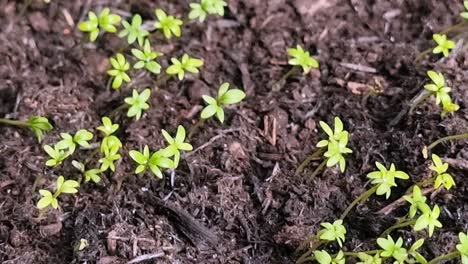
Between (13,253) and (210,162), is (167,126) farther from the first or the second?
(13,253)

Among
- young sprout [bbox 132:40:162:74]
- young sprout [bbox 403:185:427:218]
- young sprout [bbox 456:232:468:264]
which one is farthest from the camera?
young sprout [bbox 132:40:162:74]

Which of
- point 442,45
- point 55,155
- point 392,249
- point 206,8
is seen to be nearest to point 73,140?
point 55,155

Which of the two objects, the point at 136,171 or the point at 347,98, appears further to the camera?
the point at 347,98

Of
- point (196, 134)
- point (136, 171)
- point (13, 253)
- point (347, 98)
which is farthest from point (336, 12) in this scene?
point (13, 253)

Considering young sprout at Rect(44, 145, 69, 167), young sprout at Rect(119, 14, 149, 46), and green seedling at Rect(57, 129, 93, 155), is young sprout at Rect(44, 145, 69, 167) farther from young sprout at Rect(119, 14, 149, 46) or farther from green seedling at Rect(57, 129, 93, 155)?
young sprout at Rect(119, 14, 149, 46)

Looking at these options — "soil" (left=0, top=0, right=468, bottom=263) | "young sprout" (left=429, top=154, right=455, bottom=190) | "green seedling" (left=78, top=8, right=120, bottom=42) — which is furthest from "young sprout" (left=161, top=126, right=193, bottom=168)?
"young sprout" (left=429, top=154, right=455, bottom=190)

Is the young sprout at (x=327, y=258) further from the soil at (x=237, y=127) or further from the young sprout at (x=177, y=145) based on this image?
the young sprout at (x=177, y=145)
